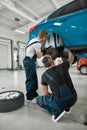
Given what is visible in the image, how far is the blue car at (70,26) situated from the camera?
1.93m

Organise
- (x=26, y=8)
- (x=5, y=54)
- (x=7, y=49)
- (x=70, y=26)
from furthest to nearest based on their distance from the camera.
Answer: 1. (x=7, y=49)
2. (x=5, y=54)
3. (x=26, y=8)
4. (x=70, y=26)

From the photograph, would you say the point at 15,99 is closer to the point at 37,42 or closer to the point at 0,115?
the point at 0,115

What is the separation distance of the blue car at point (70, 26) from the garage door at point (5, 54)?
7.95m

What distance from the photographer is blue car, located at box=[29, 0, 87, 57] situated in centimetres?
193

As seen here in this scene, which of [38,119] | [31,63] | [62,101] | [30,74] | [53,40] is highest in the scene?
[53,40]

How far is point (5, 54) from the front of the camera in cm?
1012

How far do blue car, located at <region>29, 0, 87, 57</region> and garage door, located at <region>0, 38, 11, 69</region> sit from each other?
7946 mm

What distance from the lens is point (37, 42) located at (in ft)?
6.89

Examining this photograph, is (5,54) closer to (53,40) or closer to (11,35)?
(11,35)

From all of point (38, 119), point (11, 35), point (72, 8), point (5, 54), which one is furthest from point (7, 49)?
point (38, 119)

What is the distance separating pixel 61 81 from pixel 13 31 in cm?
964

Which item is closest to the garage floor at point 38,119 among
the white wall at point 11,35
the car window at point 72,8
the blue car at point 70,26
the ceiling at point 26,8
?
the blue car at point 70,26

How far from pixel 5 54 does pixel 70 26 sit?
872 centimetres

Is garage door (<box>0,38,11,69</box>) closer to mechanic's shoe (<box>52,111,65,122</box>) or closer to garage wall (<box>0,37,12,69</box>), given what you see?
garage wall (<box>0,37,12,69</box>)
